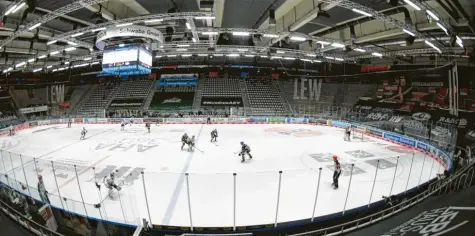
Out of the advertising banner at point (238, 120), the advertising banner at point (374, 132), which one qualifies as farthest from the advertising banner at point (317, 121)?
the advertising banner at point (238, 120)

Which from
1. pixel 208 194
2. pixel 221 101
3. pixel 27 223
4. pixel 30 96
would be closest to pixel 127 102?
pixel 221 101

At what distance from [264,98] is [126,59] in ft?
73.5

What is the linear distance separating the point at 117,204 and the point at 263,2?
10.8 meters

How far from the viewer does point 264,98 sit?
33.8m

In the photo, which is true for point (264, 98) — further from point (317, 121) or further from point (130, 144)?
point (130, 144)

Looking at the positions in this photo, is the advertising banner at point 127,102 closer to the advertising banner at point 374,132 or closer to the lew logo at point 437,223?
the advertising banner at point 374,132

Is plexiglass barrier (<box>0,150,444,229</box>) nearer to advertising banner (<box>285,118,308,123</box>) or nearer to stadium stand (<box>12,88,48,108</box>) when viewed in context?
advertising banner (<box>285,118,308,123</box>)

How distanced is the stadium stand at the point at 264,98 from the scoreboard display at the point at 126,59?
17853 millimetres

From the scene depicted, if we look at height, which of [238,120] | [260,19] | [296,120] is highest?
[260,19]

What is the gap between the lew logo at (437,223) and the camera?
388cm

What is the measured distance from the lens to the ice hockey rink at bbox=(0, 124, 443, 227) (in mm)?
6041

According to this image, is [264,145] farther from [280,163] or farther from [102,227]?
[102,227]

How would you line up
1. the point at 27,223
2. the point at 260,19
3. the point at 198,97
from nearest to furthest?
1. the point at 27,223
2. the point at 260,19
3. the point at 198,97

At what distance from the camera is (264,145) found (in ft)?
48.6
